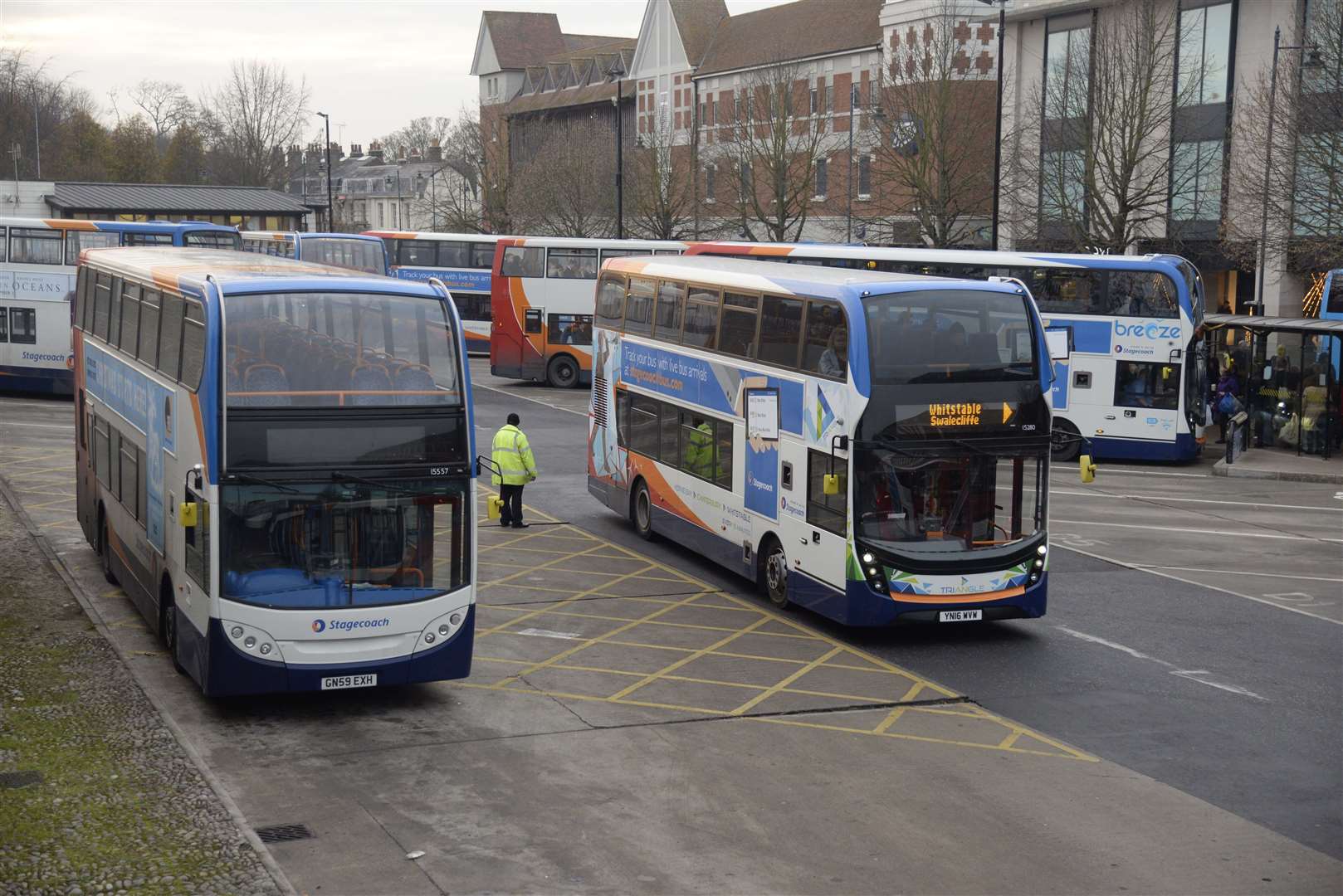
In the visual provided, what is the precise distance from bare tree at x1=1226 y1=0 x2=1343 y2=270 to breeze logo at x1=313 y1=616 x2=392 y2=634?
24.3 meters

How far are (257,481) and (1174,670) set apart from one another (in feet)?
28.2

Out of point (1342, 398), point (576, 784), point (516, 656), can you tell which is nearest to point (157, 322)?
point (516, 656)

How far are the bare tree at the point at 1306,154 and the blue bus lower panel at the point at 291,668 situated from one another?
23700 millimetres

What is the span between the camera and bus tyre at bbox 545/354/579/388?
41.7 m

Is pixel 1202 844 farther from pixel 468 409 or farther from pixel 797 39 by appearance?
pixel 797 39

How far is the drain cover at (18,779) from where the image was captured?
1029cm

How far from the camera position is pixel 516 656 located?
1450cm

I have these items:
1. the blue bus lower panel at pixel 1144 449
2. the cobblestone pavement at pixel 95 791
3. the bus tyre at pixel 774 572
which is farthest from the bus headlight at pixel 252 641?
the blue bus lower panel at pixel 1144 449

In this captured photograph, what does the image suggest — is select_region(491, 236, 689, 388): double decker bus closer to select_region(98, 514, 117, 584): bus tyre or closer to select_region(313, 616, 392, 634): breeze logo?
select_region(98, 514, 117, 584): bus tyre

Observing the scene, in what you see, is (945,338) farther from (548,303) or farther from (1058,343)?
(548,303)

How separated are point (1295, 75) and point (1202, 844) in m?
26.9

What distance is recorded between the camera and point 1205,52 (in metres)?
43.6

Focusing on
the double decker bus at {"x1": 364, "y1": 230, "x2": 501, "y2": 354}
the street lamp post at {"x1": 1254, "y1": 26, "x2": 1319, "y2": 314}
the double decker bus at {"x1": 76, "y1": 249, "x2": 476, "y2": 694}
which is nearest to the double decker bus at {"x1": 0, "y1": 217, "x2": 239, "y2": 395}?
the double decker bus at {"x1": 364, "y1": 230, "x2": 501, "y2": 354}

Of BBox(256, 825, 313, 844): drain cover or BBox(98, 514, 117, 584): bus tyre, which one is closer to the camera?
BBox(256, 825, 313, 844): drain cover
